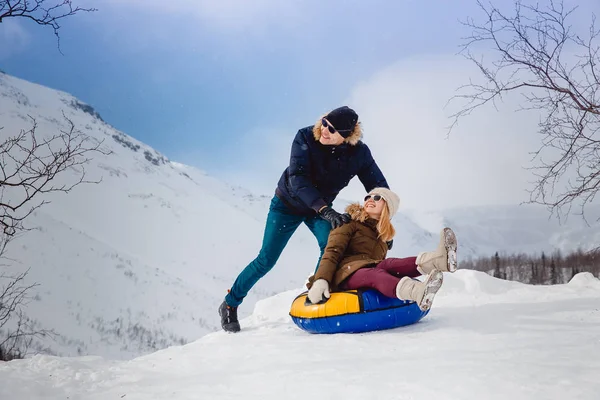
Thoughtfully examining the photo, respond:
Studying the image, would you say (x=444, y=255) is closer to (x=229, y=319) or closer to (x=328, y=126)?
(x=328, y=126)

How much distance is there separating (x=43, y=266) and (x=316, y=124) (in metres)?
24.0

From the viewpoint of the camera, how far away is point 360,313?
2859 mm

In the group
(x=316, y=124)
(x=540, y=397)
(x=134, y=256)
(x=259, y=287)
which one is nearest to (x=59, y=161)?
(x=316, y=124)

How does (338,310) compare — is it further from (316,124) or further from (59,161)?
(59,161)

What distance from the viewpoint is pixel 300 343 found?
8.70 feet

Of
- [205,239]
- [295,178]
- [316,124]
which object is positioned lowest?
[295,178]

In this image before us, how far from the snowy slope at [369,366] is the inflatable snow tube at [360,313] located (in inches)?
4.1

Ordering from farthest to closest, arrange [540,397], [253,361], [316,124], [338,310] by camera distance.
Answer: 1. [316,124]
2. [338,310]
3. [253,361]
4. [540,397]

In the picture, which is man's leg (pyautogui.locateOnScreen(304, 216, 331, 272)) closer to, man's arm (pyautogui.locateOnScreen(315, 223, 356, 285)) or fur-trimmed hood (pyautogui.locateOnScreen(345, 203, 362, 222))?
fur-trimmed hood (pyautogui.locateOnScreen(345, 203, 362, 222))

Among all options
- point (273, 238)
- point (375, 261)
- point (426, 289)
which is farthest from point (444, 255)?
point (273, 238)

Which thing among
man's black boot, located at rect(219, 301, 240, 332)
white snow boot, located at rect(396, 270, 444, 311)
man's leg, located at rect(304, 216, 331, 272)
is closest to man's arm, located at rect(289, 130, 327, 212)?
man's leg, located at rect(304, 216, 331, 272)

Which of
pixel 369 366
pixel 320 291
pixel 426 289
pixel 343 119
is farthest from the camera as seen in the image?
pixel 343 119

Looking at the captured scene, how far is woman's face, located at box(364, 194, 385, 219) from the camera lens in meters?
3.29

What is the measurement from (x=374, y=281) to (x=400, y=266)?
208 millimetres
